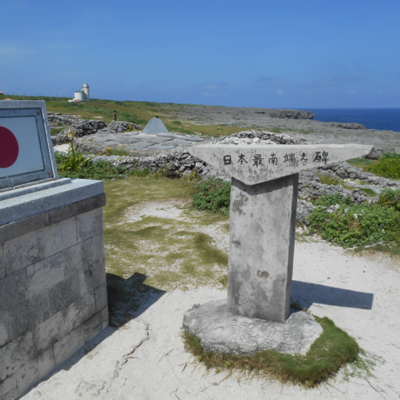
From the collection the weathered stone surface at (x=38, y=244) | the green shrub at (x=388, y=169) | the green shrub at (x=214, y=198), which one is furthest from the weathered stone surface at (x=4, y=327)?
the green shrub at (x=388, y=169)

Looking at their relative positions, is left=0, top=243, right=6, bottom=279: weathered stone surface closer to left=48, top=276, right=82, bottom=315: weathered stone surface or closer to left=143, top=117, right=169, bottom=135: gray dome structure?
left=48, top=276, right=82, bottom=315: weathered stone surface

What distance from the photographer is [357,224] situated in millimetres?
7977

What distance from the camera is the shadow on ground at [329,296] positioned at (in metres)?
5.74

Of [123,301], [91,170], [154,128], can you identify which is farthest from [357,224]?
[154,128]

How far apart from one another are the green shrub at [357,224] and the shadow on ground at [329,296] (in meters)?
1.78

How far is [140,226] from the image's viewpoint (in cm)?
902

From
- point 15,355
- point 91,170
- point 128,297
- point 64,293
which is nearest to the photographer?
point 15,355

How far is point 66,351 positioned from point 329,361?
3.20m

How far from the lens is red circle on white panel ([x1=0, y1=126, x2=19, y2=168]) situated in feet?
12.3

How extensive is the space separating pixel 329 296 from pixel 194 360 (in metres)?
2.73

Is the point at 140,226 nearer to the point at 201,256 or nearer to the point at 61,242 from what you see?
the point at 201,256

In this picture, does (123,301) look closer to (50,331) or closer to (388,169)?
(50,331)

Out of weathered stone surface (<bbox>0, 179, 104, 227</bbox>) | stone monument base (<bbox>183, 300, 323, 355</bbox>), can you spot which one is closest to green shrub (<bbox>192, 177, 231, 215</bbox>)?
stone monument base (<bbox>183, 300, 323, 355</bbox>)

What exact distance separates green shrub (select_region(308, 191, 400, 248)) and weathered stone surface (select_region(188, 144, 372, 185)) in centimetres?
433
